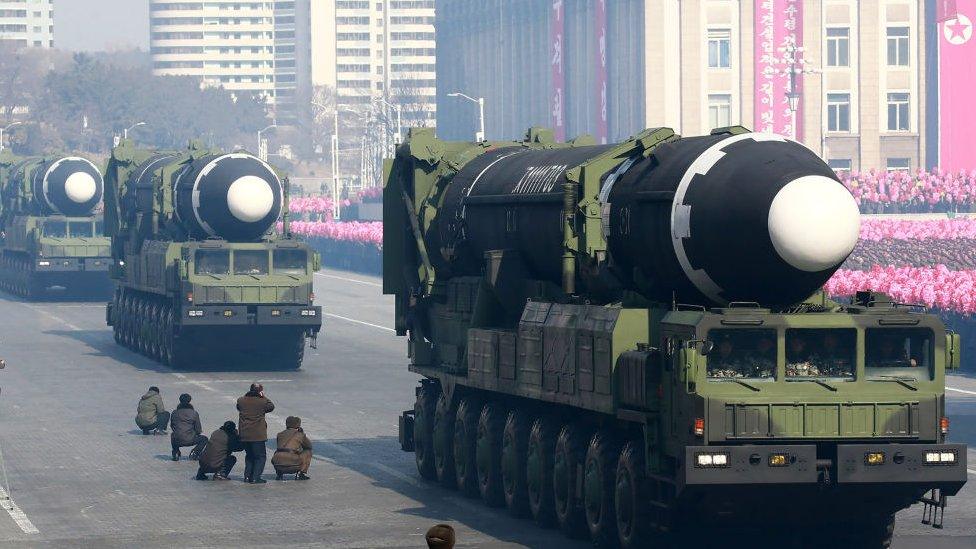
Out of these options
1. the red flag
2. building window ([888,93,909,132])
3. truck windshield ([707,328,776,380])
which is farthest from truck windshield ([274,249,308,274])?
building window ([888,93,909,132])

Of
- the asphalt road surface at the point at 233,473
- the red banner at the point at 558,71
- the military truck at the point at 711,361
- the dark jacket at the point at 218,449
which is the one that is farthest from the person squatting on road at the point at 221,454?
the red banner at the point at 558,71

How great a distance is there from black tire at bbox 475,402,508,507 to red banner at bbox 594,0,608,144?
92.6 metres

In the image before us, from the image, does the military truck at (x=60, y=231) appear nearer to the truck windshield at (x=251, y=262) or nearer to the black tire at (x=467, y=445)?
the truck windshield at (x=251, y=262)

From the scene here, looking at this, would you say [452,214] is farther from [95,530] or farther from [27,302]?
[27,302]

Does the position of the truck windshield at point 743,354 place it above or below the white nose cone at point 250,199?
below

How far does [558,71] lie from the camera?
411ft

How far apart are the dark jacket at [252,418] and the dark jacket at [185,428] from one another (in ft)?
8.25

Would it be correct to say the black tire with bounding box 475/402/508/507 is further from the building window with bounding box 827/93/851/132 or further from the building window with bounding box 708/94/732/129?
the building window with bounding box 827/93/851/132

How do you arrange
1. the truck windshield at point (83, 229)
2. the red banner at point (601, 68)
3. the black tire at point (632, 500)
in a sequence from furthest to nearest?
the red banner at point (601, 68), the truck windshield at point (83, 229), the black tire at point (632, 500)

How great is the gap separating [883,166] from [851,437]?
99108 millimetres

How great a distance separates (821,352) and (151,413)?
52.4ft

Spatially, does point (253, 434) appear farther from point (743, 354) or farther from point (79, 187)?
point (79, 187)

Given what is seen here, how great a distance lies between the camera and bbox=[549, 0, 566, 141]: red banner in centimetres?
12475

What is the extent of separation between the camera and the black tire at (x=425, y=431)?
1100 inches
